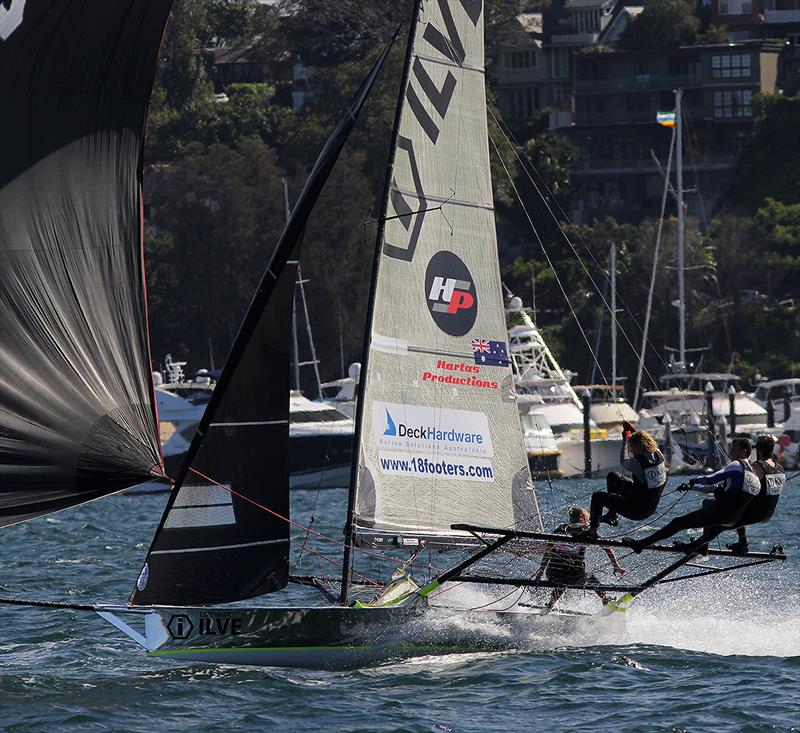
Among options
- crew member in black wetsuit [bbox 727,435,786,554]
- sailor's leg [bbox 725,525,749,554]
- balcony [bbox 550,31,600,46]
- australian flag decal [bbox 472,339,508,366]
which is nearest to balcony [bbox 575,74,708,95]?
balcony [bbox 550,31,600,46]

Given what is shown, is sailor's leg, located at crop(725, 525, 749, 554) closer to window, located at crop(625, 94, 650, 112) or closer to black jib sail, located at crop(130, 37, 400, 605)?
black jib sail, located at crop(130, 37, 400, 605)

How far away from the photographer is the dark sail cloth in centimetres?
1345

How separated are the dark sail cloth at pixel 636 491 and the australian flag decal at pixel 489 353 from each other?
6.78 feet

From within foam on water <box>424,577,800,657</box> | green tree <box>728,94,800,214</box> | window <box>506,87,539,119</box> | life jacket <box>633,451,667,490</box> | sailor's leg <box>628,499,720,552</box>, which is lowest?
foam on water <box>424,577,800,657</box>

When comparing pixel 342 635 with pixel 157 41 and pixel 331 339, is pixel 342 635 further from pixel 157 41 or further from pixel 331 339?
pixel 331 339

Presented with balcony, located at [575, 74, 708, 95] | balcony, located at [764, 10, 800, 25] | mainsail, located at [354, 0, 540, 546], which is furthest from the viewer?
balcony, located at [764, 10, 800, 25]

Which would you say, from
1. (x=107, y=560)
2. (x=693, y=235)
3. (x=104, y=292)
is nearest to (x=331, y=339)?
(x=693, y=235)

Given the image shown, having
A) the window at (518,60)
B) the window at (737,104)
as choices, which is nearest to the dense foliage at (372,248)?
the window at (737,104)

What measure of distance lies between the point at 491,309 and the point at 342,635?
3.52m

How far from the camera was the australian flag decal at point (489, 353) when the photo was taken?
1514cm

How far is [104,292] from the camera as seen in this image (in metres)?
12.9

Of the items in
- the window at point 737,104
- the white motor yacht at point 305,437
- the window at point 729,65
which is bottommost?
the white motor yacht at point 305,437

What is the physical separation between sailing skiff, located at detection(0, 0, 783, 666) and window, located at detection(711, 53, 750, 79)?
55011 millimetres

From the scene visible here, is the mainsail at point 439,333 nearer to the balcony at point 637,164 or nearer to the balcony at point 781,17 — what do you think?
the balcony at point 637,164
